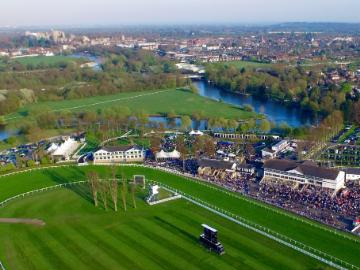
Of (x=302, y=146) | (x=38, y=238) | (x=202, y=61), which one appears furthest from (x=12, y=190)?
(x=202, y=61)

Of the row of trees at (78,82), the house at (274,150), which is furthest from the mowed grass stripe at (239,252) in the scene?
the row of trees at (78,82)

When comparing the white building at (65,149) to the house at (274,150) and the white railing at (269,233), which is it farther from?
the house at (274,150)

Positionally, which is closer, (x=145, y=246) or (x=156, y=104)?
(x=145, y=246)

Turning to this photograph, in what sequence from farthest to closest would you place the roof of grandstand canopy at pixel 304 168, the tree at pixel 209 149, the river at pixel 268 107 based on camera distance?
the river at pixel 268 107 < the tree at pixel 209 149 < the roof of grandstand canopy at pixel 304 168

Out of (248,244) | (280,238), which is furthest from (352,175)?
(248,244)

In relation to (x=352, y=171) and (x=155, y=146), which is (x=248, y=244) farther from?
(x=155, y=146)

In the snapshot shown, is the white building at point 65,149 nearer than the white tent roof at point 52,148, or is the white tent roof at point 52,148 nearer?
the white building at point 65,149

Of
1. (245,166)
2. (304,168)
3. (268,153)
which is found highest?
(304,168)
